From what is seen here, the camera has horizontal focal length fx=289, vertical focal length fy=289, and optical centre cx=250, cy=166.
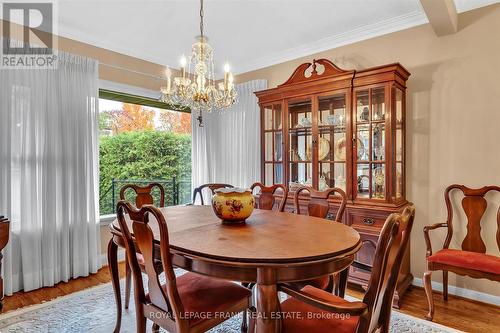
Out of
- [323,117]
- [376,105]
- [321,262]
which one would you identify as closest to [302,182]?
[323,117]

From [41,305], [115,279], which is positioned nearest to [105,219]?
[41,305]

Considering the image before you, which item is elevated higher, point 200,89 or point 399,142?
point 200,89

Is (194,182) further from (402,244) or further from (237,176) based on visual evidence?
(402,244)

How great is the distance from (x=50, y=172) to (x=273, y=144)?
2437 mm

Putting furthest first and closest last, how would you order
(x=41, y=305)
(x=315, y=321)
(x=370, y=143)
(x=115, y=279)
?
(x=370, y=143) < (x=41, y=305) < (x=115, y=279) < (x=315, y=321)

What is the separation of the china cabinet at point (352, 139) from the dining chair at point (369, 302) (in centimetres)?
136

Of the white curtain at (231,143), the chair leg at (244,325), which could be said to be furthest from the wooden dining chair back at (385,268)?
the white curtain at (231,143)

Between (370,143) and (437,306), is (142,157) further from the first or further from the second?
(437,306)

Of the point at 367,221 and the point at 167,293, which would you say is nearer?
the point at 167,293

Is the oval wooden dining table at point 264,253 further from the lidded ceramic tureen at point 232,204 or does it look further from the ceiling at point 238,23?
the ceiling at point 238,23

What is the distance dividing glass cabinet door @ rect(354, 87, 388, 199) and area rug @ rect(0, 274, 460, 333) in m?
1.07

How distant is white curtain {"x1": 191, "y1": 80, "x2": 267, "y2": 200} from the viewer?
414 cm

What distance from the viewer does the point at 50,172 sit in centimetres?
294

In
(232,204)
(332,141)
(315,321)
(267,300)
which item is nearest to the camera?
(267,300)
